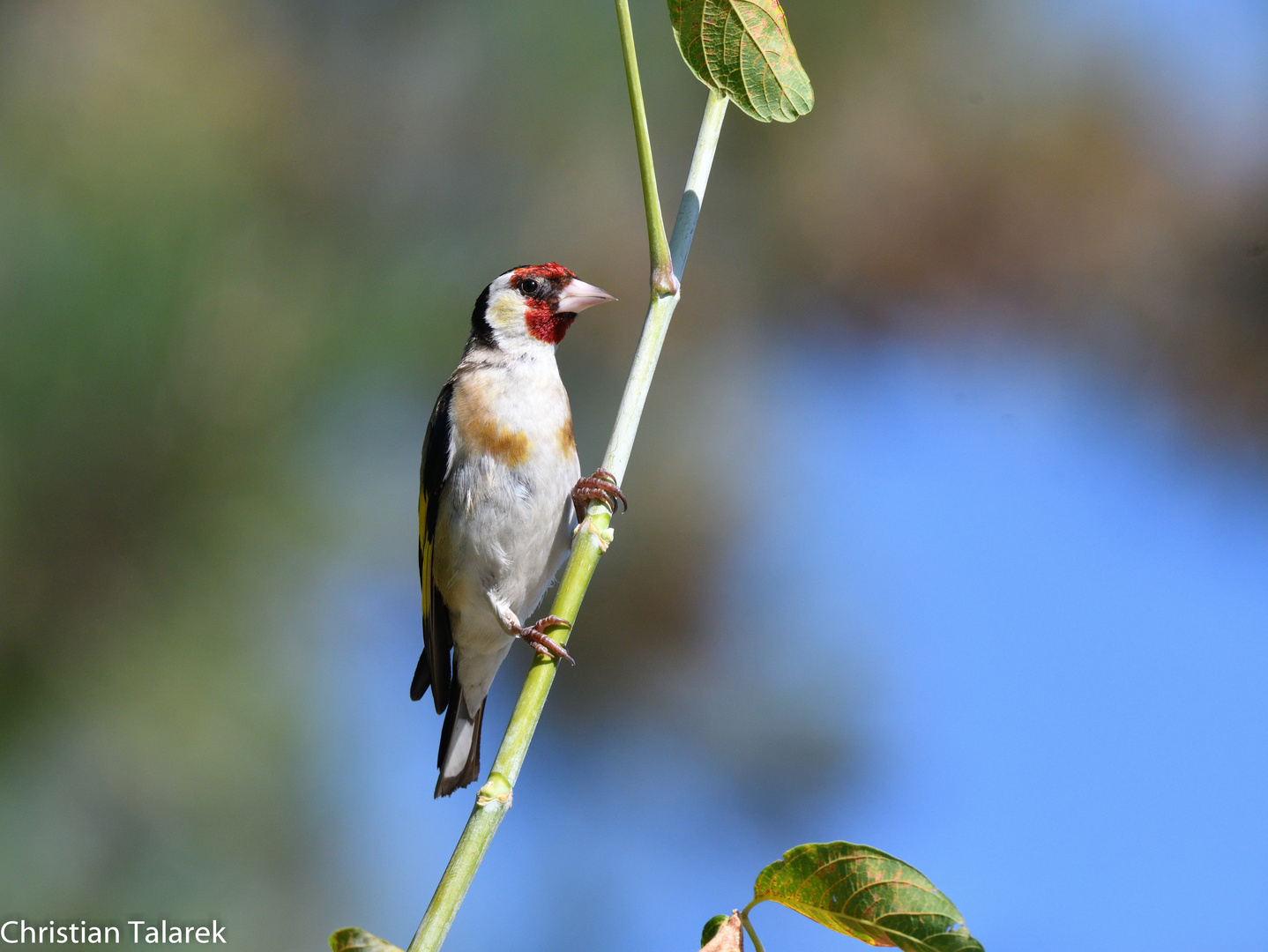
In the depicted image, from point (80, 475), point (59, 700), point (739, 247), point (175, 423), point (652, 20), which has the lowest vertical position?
point (59, 700)

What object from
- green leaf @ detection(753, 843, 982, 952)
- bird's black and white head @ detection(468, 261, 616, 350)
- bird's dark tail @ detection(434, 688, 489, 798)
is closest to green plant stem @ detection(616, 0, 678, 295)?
green leaf @ detection(753, 843, 982, 952)

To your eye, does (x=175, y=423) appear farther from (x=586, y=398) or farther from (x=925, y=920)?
(x=925, y=920)

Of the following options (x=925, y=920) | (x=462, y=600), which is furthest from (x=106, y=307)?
(x=925, y=920)

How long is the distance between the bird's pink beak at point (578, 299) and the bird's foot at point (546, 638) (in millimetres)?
877

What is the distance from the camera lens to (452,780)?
278 centimetres

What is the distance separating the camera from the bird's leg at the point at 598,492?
3.79 feet

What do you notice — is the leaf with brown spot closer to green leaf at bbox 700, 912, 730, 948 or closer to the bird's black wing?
green leaf at bbox 700, 912, 730, 948

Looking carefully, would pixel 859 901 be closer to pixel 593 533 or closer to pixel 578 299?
pixel 593 533

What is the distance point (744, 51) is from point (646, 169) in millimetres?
174

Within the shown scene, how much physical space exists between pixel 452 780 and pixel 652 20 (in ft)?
15.5

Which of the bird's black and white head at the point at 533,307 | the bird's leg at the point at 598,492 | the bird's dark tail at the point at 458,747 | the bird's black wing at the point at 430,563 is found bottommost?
the bird's dark tail at the point at 458,747

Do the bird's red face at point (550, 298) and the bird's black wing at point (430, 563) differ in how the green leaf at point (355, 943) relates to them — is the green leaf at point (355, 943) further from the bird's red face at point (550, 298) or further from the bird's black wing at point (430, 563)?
the bird's red face at point (550, 298)

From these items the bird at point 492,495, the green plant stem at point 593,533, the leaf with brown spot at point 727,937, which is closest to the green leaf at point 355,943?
the green plant stem at point 593,533

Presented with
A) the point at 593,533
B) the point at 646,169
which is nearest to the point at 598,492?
the point at 593,533
